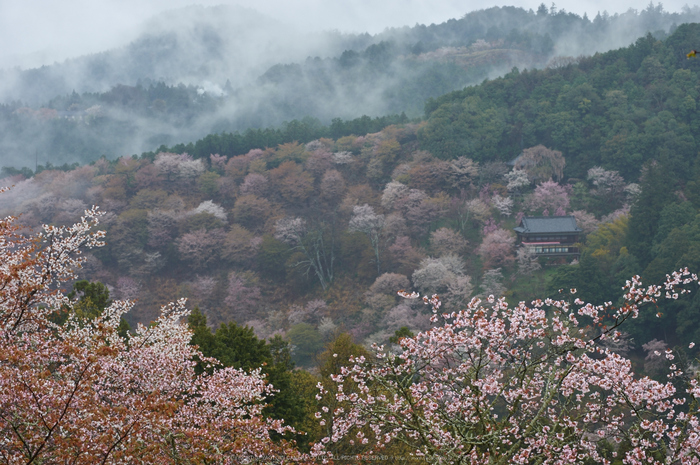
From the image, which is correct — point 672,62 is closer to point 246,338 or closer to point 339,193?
point 339,193

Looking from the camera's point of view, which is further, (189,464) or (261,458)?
(261,458)

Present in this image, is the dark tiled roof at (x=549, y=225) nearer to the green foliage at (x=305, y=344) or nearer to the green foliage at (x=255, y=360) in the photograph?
the green foliage at (x=305, y=344)

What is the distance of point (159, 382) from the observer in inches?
330

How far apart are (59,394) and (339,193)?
31330 millimetres

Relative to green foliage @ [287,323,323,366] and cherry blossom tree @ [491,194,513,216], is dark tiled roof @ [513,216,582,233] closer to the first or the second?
cherry blossom tree @ [491,194,513,216]

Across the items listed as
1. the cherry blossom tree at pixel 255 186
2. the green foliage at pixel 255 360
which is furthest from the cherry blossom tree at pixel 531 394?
the cherry blossom tree at pixel 255 186

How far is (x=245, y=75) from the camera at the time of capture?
8581 centimetres

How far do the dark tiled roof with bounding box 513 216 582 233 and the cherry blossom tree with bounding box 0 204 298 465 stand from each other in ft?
73.1

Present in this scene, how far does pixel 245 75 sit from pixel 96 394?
84948 mm

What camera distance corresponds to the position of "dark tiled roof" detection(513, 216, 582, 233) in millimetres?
28141

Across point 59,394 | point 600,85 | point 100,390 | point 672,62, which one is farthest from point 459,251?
point 59,394

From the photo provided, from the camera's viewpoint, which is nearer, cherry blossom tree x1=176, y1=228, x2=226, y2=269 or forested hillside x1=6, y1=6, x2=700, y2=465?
forested hillside x1=6, y1=6, x2=700, y2=465

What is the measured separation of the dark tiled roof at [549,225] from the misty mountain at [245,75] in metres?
33.1

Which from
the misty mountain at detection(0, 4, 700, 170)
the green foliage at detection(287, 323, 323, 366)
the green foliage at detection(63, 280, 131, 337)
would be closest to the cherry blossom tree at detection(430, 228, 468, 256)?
the green foliage at detection(287, 323, 323, 366)
